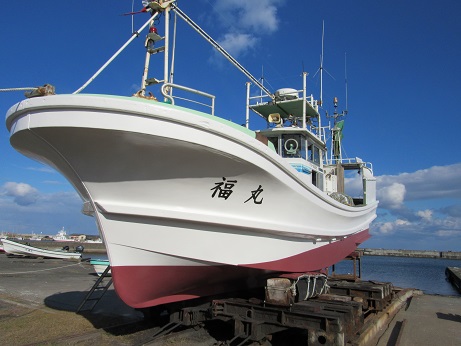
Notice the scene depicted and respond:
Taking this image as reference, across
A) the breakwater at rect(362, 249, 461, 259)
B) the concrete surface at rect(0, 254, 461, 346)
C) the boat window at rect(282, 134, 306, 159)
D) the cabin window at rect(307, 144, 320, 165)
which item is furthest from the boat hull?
the breakwater at rect(362, 249, 461, 259)

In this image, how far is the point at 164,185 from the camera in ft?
16.7

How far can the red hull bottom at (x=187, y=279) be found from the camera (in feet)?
17.1

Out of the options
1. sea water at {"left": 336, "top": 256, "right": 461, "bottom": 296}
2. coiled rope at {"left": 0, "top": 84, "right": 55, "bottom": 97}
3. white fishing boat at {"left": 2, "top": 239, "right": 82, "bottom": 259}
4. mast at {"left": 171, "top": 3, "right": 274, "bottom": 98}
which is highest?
mast at {"left": 171, "top": 3, "right": 274, "bottom": 98}

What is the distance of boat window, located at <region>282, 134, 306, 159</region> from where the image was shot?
29.3 feet

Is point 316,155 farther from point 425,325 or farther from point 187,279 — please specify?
point 187,279

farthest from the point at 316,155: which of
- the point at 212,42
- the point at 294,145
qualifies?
the point at 212,42

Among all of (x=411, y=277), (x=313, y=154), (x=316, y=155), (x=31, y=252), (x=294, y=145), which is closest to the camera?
(x=294, y=145)

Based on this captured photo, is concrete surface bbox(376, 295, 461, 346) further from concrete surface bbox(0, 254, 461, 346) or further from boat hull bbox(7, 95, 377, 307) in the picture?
boat hull bbox(7, 95, 377, 307)

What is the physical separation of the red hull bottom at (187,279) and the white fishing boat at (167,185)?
2cm

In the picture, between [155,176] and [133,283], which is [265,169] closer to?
[155,176]

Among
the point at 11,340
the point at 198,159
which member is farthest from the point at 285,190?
the point at 11,340

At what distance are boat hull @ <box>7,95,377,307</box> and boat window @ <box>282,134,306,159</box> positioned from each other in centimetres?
292

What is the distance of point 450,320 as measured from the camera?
896 centimetres

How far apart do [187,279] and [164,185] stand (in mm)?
1550
